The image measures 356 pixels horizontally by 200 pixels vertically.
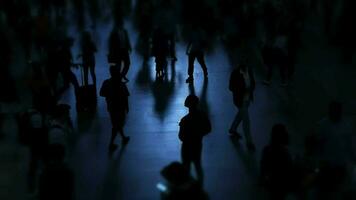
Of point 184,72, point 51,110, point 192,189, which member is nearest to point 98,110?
point 51,110

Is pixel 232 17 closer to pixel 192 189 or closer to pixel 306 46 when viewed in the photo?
pixel 306 46

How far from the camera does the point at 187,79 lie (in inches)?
580

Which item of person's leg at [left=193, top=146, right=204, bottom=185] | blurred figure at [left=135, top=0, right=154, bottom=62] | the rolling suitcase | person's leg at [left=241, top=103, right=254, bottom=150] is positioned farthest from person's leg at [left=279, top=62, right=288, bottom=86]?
person's leg at [left=193, top=146, right=204, bottom=185]

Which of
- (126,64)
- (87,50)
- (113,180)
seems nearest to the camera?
(113,180)

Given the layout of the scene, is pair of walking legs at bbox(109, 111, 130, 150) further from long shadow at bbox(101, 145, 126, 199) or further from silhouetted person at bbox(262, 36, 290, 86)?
silhouetted person at bbox(262, 36, 290, 86)

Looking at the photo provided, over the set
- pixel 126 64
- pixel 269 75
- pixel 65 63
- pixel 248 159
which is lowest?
pixel 248 159

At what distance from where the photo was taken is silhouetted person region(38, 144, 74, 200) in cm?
662

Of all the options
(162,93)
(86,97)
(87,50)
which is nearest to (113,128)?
(86,97)

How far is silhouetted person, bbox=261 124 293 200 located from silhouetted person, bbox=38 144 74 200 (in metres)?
2.33

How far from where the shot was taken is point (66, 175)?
6660mm

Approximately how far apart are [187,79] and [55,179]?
838 centimetres

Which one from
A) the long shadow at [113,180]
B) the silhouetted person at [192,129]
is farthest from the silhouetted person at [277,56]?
the silhouetted person at [192,129]

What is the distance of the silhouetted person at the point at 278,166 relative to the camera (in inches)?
279

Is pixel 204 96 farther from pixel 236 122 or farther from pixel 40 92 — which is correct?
pixel 40 92
